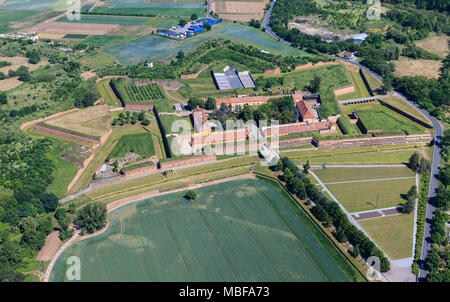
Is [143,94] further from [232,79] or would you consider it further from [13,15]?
[13,15]

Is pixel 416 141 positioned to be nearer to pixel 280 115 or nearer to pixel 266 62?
pixel 280 115

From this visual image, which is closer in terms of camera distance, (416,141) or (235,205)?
(235,205)

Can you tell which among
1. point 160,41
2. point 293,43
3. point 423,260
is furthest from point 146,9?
point 423,260

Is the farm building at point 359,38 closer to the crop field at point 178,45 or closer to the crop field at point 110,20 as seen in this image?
the crop field at point 178,45

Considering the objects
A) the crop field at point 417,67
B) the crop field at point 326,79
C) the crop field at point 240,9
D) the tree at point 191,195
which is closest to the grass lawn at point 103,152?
the tree at point 191,195

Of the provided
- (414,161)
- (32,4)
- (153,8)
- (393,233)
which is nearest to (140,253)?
(393,233)
